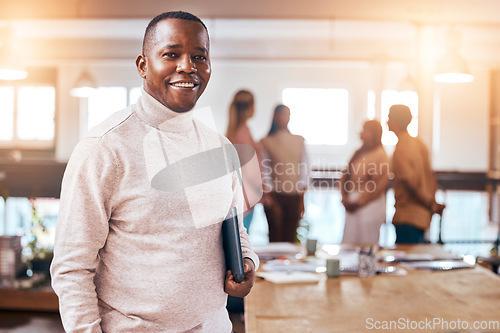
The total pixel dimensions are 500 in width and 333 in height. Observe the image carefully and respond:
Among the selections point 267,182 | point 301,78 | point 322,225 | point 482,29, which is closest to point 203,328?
point 267,182

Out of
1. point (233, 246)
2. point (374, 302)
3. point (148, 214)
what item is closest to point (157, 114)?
point (148, 214)

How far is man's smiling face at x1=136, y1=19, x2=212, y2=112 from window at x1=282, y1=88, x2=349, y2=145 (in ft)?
30.9

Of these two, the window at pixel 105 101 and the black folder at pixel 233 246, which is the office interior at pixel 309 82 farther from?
the black folder at pixel 233 246

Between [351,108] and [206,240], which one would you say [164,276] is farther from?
[351,108]

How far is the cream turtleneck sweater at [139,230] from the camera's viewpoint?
108 cm

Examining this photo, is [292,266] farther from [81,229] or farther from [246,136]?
[246,136]

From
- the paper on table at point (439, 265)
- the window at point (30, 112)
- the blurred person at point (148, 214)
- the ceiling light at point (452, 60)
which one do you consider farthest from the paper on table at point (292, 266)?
the window at point (30, 112)

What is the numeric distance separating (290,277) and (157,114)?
3.73 feet

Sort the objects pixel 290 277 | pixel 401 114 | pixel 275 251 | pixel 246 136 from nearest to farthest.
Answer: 1. pixel 290 277
2. pixel 275 251
3. pixel 401 114
4. pixel 246 136

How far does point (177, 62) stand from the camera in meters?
1.11

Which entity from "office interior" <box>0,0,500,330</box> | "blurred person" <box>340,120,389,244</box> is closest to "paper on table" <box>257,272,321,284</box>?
"blurred person" <box>340,120,389,244</box>

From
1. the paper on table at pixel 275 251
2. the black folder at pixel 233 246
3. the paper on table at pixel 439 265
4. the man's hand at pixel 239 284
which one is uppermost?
the black folder at pixel 233 246

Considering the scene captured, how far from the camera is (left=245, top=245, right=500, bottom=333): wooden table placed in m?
1.56

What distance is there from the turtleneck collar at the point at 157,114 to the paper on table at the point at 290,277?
106 centimetres
